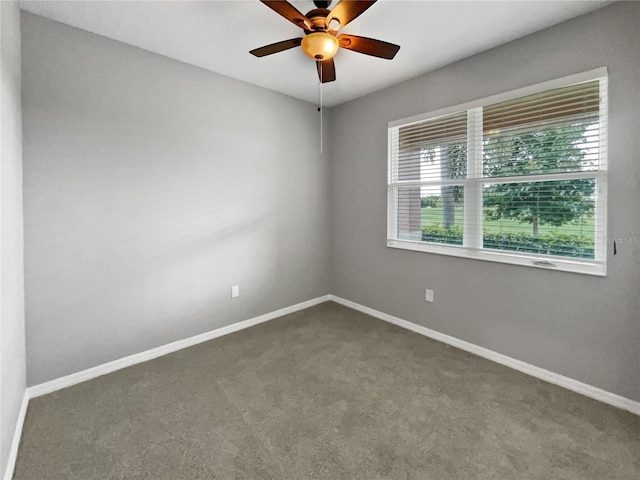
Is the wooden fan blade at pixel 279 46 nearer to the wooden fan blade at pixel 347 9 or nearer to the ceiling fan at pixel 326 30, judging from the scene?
the ceiling fan at pixel 326 30

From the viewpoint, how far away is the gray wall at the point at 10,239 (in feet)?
4.84

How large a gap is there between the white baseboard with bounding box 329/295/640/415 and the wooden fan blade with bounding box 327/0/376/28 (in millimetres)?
2647

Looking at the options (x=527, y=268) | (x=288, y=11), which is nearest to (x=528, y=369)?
(x=527, y=268)

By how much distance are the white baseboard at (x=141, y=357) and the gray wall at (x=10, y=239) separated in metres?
0.19

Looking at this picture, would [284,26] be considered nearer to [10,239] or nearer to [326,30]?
[326,30]

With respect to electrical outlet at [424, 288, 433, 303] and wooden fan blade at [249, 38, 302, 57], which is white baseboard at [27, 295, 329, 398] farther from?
wooden fan blade at [249, 38, 302, 57]

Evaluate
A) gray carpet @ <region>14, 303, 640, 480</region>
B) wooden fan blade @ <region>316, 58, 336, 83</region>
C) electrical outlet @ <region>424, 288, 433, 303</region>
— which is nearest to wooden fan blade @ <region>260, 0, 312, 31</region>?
wooden fan blade @ <region>316, 58, 336, 83</region>

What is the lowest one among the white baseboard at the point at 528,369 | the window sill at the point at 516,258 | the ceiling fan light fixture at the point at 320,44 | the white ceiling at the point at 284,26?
the white baseboard at the point at 528,369

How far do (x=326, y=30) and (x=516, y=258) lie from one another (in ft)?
7.01

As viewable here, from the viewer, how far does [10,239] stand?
165cm

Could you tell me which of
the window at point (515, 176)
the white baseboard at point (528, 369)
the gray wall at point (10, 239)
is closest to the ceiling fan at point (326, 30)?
the window at point (515, 176)

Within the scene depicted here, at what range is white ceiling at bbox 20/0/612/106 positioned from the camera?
1.95m

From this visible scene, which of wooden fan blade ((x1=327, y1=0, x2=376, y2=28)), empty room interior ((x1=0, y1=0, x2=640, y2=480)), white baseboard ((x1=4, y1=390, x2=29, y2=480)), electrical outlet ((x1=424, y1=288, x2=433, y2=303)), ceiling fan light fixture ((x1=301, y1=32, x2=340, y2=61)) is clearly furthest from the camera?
electrical outlet ((x1=424, y1=288, x2=433, y2=303))

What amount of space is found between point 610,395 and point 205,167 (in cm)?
352
